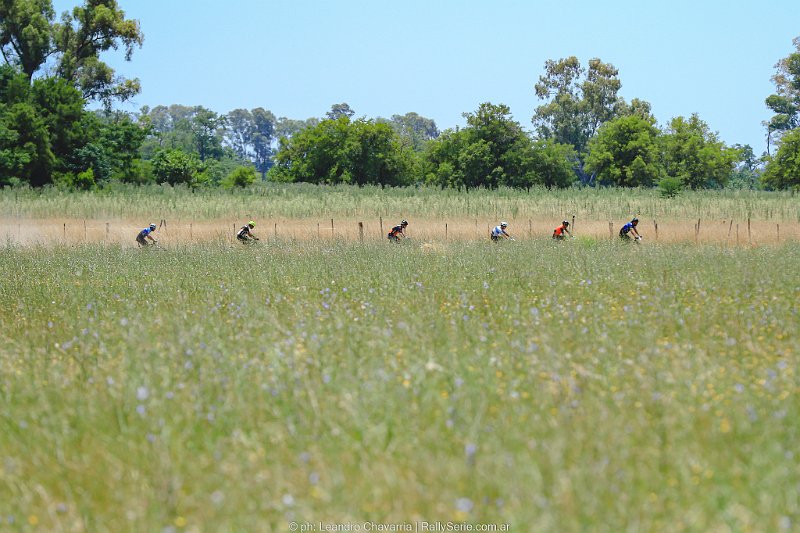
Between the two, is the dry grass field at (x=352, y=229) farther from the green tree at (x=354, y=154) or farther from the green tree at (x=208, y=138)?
the green tree at (x=208, y=138)

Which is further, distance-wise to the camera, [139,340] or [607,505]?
[139,340]

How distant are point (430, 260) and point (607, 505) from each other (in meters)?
12.3

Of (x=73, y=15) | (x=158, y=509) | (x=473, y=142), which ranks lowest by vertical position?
(x=158, y=509)

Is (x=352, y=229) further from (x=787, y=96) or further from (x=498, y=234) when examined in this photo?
(x=787, y=96)

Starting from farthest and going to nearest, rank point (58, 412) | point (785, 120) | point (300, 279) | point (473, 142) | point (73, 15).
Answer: point (785, 120) → point (473, 142) → point (73, 15) → point (300, 279) → point (58, 412)

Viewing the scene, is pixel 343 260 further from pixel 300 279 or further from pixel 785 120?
pixel 785 120

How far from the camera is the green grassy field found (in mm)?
4324

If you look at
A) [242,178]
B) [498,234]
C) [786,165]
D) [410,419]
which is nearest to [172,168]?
[242,178]

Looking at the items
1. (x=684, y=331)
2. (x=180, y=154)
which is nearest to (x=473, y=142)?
(x=180, y=154)

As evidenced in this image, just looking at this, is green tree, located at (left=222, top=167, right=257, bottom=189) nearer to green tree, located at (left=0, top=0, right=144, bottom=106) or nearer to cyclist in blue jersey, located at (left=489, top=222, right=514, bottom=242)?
green tree, located at (left=0, top=0, right=144, bottom=106)

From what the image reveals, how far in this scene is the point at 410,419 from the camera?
532 centimetres

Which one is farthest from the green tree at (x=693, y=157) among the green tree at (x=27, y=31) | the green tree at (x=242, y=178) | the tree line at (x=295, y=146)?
the green tree at (x=27, y=31)

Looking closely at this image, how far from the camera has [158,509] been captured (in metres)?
4.47

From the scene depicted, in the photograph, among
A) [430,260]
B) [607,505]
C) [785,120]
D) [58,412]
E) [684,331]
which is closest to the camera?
[607,505]
